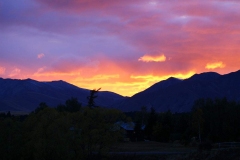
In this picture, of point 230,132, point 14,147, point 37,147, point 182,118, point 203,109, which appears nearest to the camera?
point 37,147

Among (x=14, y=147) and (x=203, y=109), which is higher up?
(x=203, y=109)

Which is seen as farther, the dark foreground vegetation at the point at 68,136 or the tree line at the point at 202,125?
the tree line at the point at 202,125

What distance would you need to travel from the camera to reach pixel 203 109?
10206 cm

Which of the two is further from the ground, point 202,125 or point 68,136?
point 202,125

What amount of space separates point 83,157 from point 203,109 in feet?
137

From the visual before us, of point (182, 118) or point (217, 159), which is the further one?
point (182, 118)

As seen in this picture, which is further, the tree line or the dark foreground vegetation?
the tree line

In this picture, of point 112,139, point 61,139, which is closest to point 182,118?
point 112,139

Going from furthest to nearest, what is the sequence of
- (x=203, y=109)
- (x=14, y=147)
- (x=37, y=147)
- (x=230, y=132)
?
(x=203, y=109) → (x=230, y=132) → (x=14, y=147) → (x=37, y=147)

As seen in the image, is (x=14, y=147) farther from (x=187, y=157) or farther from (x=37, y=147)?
(x=187, y=157)

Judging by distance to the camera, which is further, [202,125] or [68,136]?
[202,125]

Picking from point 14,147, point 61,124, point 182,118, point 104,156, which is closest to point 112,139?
point 104,156

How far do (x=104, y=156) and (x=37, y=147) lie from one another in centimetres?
1158

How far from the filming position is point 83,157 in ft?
226
